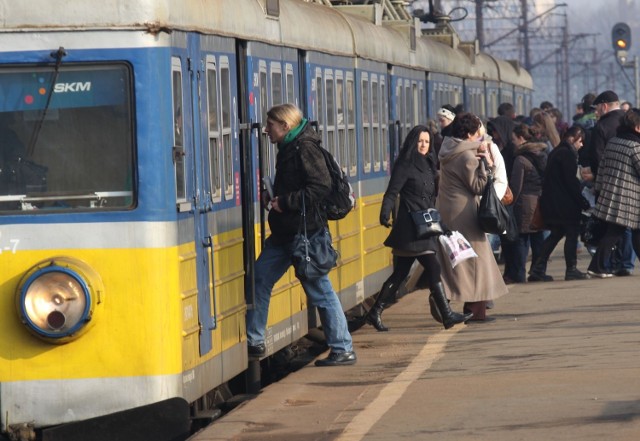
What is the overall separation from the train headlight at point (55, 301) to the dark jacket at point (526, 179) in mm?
9759

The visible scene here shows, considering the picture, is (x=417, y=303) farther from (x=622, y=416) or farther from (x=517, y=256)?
(x=622, y=416)

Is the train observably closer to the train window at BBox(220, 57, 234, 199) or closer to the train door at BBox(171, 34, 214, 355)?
the train door at BBox(171, 34, 214, 355)

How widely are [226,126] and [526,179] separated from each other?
27.3ft

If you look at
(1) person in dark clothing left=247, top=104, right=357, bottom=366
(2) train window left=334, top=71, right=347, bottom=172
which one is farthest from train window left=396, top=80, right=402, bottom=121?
(1) person in dark clothing left=247, top=104, right=357, bottom=366

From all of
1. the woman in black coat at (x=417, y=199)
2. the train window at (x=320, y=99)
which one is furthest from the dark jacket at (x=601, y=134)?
the train window at (x=320, y=99)

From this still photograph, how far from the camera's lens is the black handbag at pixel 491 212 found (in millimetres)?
13320

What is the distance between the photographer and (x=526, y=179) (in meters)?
17.9

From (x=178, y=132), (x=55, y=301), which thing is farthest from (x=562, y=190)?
(x=55, y=301)

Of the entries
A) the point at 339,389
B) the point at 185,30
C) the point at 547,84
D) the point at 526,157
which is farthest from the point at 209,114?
the point at 547,84

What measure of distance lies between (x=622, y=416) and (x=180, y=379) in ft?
7.27

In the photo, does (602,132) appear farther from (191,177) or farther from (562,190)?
(191,177)

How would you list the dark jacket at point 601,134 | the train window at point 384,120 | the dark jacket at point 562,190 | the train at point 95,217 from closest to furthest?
the train at point 95,217 < the train window at point 384,120 < the dark jacket at point 562,190 < the dark jacket at point 601,134

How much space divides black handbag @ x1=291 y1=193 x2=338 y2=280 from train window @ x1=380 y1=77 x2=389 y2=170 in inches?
227

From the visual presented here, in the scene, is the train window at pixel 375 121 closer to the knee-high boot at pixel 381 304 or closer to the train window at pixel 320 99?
the knee-high boot at pixel 381 304
